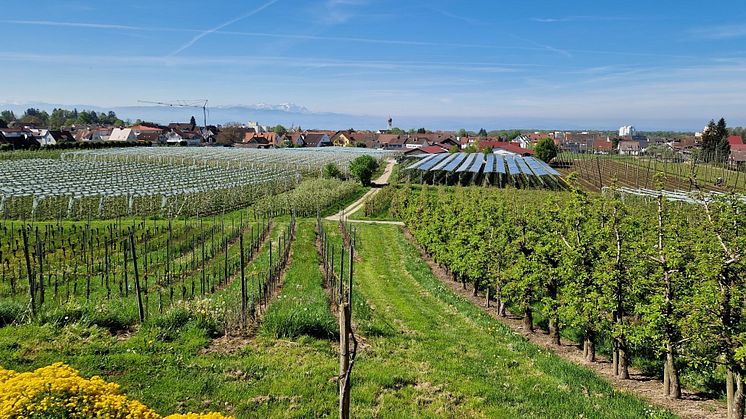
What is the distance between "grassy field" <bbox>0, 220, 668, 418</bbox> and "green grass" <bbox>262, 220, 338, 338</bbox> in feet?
1.10

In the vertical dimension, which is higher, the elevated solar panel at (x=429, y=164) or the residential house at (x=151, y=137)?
the residential house at (x=151, y=137)

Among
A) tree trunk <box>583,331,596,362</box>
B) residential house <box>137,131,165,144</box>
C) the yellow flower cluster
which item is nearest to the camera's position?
the yellow flower cluster

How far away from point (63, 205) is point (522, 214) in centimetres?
3585

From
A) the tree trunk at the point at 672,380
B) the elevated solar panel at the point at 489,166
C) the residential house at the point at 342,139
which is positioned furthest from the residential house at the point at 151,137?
the tree trunk at the point at 672,380

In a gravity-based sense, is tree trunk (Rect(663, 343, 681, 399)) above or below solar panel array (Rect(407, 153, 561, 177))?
below

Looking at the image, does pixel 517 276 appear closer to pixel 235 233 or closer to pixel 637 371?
pixel 637 371

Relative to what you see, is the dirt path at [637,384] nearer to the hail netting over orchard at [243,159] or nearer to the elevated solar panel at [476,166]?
the elevated solar panel at [476,166]

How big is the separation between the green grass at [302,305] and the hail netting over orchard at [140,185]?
17258mm

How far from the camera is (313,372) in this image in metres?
9.03

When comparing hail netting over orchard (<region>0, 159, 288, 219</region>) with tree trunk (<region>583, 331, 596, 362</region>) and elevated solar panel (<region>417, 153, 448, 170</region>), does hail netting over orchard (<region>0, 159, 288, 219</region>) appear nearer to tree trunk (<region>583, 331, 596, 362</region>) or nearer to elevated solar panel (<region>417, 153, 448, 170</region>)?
elevated solar panel (<region>417, 153, 448, 170</region>)

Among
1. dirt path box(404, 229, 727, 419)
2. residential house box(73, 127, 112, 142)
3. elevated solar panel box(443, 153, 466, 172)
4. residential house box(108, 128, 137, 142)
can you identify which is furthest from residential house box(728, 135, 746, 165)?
residential house box(73, 127, 112, 142)

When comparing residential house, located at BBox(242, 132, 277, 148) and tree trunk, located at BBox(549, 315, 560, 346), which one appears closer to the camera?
tree trunk, located at BBox(549, 315, 560, 346)

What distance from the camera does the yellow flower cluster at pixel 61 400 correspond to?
5.40 metres

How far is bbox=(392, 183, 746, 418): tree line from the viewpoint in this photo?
8641mm
